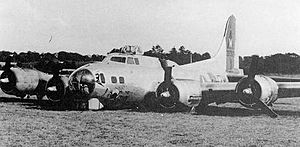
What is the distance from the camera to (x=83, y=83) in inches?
521

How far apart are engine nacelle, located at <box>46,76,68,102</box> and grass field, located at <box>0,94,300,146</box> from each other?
2.59 metres

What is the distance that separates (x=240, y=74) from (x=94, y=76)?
10961mm

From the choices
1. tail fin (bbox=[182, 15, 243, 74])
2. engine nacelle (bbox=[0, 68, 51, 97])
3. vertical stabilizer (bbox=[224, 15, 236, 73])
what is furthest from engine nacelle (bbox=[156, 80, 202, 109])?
vertical stabilizer (bbox=[224, 15, 236, 73])

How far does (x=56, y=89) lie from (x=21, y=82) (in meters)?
3.16

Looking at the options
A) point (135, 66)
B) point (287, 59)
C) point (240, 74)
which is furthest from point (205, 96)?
point (287, 59)

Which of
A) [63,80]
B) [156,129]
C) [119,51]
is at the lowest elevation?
[156,129]

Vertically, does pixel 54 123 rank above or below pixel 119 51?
below

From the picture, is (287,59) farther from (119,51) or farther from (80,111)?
(80,111)

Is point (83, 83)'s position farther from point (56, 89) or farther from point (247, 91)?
point (247, 91)

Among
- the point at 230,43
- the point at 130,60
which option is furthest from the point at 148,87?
the point at 230,43

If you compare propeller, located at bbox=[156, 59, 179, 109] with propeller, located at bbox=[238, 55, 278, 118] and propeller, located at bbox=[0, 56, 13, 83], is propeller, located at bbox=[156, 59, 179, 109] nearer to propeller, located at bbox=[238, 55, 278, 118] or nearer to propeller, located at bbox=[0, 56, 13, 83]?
propeller, located at bbox=[238, 55, 278, 118]

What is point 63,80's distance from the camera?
15.7m

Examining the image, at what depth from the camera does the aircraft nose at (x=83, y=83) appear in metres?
13.2

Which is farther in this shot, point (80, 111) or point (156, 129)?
point (80, 111)
